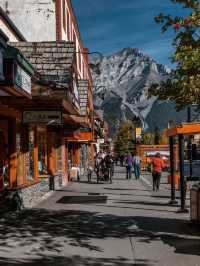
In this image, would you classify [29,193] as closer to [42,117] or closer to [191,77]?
[42,117]

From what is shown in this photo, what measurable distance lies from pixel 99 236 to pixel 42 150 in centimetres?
1045

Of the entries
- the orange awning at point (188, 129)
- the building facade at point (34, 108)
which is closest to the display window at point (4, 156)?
the building facade at point (34, 108)

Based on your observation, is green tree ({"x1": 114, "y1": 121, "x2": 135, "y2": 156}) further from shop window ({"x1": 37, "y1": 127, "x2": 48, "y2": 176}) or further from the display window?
the display window

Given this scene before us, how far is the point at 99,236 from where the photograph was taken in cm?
1020

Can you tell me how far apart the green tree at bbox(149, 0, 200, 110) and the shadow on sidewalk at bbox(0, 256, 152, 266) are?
321cm

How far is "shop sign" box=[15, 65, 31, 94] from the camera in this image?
878 centimetres

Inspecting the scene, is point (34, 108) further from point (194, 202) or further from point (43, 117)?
point (194, 202)

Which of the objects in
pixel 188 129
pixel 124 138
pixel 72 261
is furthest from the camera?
pixel 124 138

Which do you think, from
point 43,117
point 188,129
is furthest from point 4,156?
point 188,129

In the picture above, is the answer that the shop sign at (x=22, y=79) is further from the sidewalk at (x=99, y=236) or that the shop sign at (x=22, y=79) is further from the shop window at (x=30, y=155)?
the shop window at (x=30, y=155)

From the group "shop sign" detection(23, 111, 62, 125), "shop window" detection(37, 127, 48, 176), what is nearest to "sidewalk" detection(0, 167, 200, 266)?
"shop sign" detection(23, 111, 62, 125)

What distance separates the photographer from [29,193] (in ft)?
52.2

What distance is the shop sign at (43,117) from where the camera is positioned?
1409 cm

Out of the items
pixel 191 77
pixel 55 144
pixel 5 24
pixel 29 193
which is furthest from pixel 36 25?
pixel 191 77
